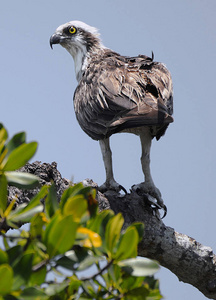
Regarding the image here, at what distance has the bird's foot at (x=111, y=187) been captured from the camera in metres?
5.36

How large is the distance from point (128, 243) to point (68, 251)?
0.18 meters

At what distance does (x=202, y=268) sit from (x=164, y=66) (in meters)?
2.36

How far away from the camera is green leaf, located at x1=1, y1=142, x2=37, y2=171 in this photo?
157 centimetres

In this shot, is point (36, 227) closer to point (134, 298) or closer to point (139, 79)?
point (134, 298)

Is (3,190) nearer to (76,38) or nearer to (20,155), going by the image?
(20,155)

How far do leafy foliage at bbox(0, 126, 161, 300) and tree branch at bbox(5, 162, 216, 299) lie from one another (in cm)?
288

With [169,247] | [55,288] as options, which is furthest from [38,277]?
[169,247]

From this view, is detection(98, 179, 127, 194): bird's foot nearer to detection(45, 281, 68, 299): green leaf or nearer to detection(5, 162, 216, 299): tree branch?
detection(5, 162, 216, 299): tree branch

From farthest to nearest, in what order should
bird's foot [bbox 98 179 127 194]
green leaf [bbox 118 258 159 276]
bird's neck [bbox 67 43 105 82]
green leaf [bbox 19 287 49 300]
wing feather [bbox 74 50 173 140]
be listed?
bird's neck [bbox 67 43 105 82] → bird's foot [bbox 98 179 127 194] → wing feather [bbox 74 50 173 140] → green leaf [bbox 118 258 159 276] → green leaf [bbox 19 287 49 300]

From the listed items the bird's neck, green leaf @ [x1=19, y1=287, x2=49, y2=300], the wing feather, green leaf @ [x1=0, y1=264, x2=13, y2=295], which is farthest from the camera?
the bird's neck

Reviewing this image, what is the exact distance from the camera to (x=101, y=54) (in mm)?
6488

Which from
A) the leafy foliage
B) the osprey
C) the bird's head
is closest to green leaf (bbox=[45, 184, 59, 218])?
the leafy foliage

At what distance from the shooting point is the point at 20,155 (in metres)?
1.57

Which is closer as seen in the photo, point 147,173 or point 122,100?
point 122,100
